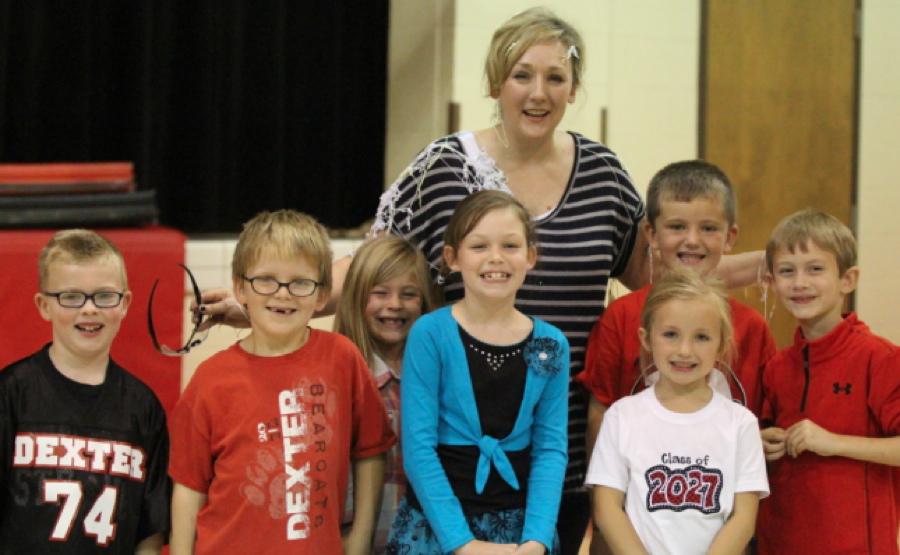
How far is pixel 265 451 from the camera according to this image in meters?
2.22

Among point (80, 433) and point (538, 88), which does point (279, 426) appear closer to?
point (80, 433)

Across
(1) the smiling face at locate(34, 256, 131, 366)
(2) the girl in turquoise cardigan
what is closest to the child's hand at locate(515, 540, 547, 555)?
(2) the girl in turquoise cardigan

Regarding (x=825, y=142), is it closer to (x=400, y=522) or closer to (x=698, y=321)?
(x=698, y=321)

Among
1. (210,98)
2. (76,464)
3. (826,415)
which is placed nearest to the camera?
(76,464)

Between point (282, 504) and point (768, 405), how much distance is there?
1.14 m

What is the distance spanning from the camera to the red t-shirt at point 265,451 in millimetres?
2203

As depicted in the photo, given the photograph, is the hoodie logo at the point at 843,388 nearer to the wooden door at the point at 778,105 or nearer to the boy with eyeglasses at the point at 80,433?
the boy with eyeglasses at the point at 80,433

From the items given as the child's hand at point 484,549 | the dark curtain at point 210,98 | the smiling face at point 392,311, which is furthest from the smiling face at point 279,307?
the dark curtain at point 210,98

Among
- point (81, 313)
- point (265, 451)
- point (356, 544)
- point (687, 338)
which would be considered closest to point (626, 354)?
point (687, 338)

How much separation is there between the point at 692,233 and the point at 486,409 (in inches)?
26.4

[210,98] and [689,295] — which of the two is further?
[210,98]

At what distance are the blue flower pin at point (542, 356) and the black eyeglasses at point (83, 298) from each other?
850mm

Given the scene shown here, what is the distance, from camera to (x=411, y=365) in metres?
2.32

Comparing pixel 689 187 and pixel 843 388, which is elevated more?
pixel 689 187
